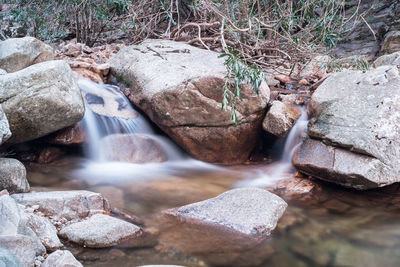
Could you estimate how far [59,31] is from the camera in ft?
30.7

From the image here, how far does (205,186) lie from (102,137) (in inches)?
81.1

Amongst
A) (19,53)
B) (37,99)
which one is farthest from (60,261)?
(19,53)

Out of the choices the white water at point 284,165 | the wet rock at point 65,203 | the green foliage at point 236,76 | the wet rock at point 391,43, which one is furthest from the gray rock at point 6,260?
the wet rock at point 391,43

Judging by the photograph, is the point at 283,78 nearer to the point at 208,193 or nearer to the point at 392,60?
the point at 392,60

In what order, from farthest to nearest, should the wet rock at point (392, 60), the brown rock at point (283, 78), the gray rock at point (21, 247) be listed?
1. the brown rock at point (283, 78)
2. the wet rock at point (392, 60)
3. the gray rock at point (21, 247)

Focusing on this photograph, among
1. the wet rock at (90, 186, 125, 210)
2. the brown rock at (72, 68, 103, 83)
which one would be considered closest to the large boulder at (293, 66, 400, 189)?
the wet rock at (90, 186, 125, 210)

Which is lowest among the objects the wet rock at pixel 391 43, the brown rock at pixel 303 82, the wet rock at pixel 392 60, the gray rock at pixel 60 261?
the gray rock at pixel 60 261

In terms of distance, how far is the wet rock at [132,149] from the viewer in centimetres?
545

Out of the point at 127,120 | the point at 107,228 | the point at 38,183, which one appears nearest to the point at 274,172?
the point at 127,120

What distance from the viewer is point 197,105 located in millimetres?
5145

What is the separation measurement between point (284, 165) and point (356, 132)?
1389mm

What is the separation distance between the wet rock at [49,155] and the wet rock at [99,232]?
2505mm

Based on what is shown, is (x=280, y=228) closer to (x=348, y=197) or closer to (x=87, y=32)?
(x=348, y=197)

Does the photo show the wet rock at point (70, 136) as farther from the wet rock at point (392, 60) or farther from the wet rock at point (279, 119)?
Result: the wet rock at point (392, 60)
